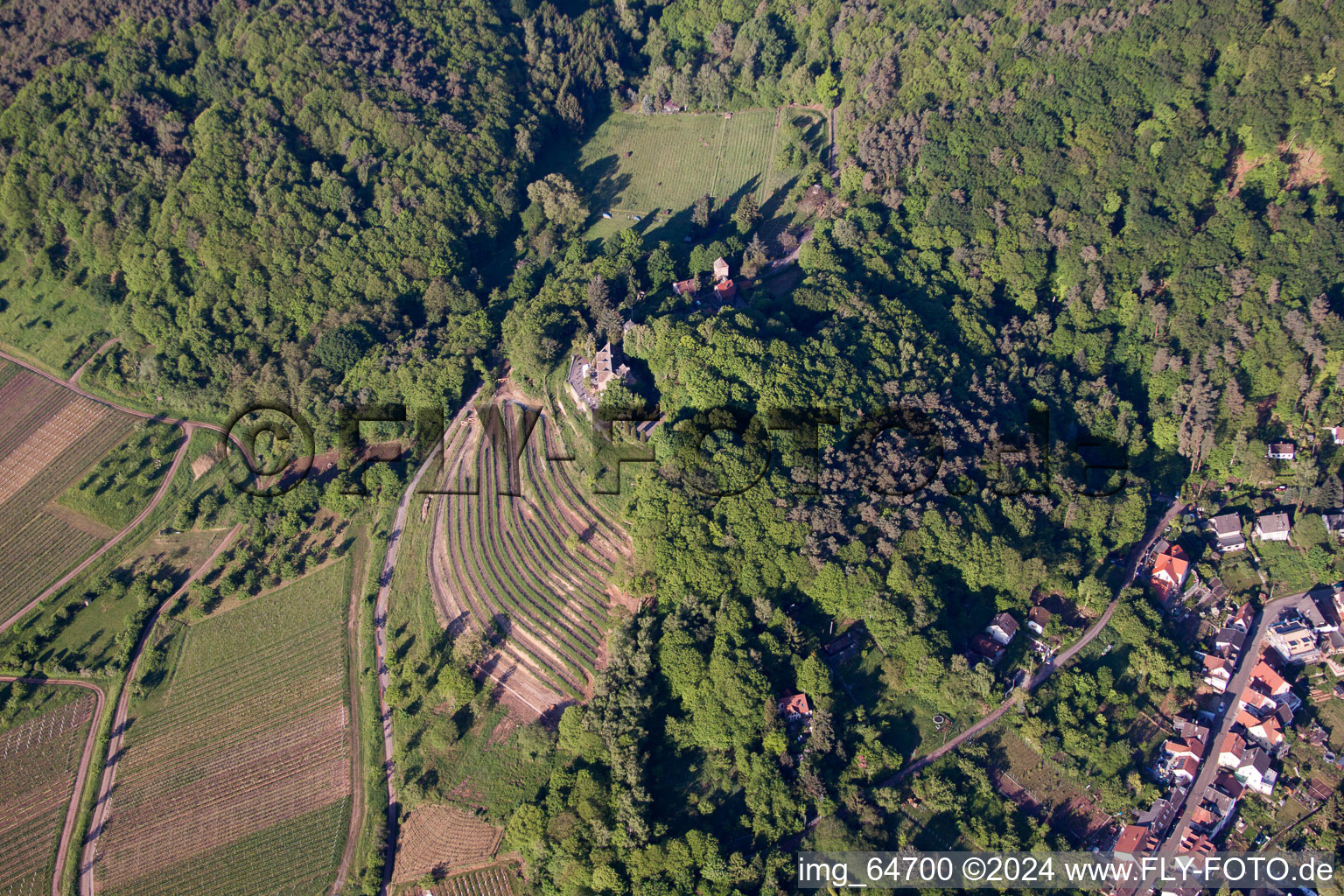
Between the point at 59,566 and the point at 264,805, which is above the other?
the point at 59,566

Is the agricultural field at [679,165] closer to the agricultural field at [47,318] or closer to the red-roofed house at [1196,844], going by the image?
the agricultural field at [47,318]

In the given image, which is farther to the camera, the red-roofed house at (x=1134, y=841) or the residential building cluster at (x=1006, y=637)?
the residential building cluster at (x=1006, y=637)

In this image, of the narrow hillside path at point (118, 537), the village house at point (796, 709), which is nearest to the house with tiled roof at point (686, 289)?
the village house at point (796, 709)

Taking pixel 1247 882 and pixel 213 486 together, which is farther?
pixel 213 486

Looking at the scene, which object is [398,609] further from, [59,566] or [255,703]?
[59,566]

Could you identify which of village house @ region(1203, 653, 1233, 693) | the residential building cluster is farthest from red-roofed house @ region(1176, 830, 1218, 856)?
the residential building cluster

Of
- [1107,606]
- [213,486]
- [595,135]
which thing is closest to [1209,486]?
[1107,606]

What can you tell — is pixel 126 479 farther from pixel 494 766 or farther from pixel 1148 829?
pixel 1148 829
